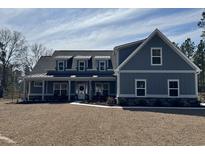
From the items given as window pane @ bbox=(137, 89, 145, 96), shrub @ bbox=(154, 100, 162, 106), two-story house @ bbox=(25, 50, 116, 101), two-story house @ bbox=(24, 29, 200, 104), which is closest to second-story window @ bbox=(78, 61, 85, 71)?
two-story house @ bbox=(25, 50, 116, 101)

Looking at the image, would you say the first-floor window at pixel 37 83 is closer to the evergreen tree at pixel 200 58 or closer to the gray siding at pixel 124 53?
the gray siding at pixel 124 53

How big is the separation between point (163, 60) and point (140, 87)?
3.15 meters

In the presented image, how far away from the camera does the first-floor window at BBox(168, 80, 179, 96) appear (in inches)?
889

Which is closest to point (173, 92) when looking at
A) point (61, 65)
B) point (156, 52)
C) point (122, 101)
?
point (156, 52)

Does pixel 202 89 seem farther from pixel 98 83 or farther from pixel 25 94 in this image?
pixel 25 94

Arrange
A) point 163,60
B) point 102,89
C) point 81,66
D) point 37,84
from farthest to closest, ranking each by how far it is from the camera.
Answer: point 81,66
point 37,84
point 102,89
point 163,60

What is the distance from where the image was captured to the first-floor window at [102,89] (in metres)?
29.3

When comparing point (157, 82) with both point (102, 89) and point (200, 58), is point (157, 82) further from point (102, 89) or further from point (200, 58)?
point (200, 58)

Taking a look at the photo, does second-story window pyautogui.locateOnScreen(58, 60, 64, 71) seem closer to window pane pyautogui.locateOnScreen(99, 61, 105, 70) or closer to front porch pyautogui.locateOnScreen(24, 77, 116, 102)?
front porch pyautogui.locateOnScreen(24, 77, 116, 102)

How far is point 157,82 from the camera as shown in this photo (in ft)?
74.1
